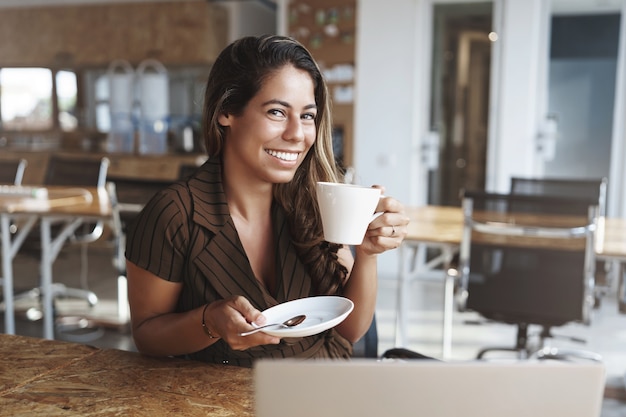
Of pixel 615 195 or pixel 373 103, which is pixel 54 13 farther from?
pixel 615 195

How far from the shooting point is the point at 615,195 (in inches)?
197

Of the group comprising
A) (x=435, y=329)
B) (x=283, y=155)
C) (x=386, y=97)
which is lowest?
(x=435, y=329)

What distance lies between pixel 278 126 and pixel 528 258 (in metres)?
1.82

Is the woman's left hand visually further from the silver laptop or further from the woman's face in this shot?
the silver laptop

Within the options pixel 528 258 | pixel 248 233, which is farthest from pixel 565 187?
pixel 248 233

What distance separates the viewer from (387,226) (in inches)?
44.1

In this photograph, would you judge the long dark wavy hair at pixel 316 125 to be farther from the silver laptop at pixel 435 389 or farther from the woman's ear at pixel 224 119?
the silver laptop at pixel 435 389

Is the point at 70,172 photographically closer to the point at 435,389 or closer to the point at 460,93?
the point at 460,93

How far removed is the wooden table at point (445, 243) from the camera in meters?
2.73

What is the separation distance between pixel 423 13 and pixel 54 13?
→ 13.3ft

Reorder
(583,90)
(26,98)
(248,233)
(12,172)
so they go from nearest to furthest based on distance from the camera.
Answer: (248,233) < (12,172) < (583,90) < (26,98)

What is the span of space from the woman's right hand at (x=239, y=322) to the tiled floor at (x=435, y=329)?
2.13 meters

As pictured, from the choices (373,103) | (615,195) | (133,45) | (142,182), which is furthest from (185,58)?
(615,195)

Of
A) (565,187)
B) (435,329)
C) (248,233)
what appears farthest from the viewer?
(435,329)
